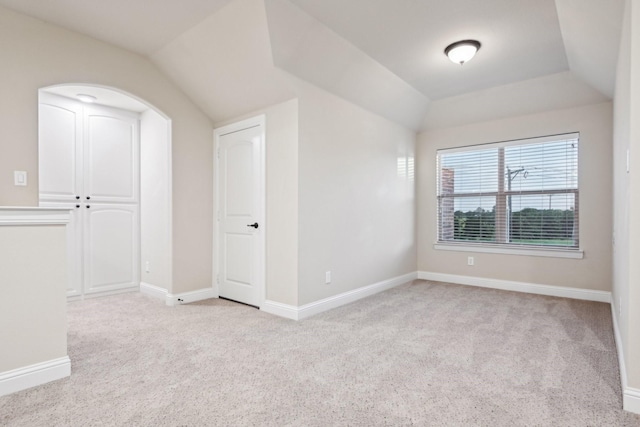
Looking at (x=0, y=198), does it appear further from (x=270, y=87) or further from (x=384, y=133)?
(x=384, y=133)

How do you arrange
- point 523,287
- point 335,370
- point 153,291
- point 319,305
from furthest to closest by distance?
point 523,287, point 153,291, point 319,305, point 335,370

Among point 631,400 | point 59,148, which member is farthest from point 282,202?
point 631,400

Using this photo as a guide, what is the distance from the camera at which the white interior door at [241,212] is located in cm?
375

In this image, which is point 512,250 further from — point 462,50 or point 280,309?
point 280,309

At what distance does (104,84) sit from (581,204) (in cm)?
551

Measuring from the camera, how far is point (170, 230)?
3889 mm

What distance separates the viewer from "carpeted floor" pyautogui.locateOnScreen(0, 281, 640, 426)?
5.86ft

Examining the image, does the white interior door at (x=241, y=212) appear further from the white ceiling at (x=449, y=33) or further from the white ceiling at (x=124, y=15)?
the white ceiling at (x=449, y=33)

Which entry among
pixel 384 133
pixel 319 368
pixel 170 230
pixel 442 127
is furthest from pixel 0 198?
pixel 442 127

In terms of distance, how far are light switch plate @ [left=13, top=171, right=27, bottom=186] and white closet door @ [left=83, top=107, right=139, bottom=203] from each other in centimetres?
153

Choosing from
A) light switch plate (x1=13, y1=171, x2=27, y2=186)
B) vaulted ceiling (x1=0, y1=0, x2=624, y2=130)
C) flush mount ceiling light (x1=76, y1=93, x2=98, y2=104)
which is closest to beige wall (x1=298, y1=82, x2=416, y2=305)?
vaulted ceiling (x1=0, y1=0, x2=624, y2=130)

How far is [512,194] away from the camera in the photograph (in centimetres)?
474

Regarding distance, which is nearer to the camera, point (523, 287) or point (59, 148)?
point (59, 148)

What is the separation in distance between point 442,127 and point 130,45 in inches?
166
